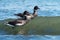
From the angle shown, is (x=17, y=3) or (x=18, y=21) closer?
(x=18, y=21)

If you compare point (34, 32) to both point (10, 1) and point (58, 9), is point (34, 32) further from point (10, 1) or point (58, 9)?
point (10, 1)

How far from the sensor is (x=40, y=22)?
14789 mm

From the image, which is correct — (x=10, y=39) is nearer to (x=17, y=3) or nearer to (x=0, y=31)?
(x=0, y=31)

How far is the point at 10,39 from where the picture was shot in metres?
13.2

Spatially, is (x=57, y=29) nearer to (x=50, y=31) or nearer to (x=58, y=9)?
(x=50, y=31)

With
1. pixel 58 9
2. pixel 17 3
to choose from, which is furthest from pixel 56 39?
pixel 17 3

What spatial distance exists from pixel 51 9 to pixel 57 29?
6600mm

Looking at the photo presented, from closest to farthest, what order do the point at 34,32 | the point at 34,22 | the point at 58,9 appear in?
1. the point at 34,32
2. the point at 34,22
3. the point at 58,9

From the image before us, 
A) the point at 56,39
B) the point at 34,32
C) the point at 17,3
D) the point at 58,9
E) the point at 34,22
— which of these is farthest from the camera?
the point at 17,3

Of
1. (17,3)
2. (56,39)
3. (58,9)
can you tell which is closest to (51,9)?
(58,9)

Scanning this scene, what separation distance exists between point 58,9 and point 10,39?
761 cm

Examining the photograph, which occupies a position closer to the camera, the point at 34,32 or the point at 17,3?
the point at 34,32

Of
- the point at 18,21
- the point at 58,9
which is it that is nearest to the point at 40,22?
the point at 18,21

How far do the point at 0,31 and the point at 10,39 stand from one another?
1054 mm
